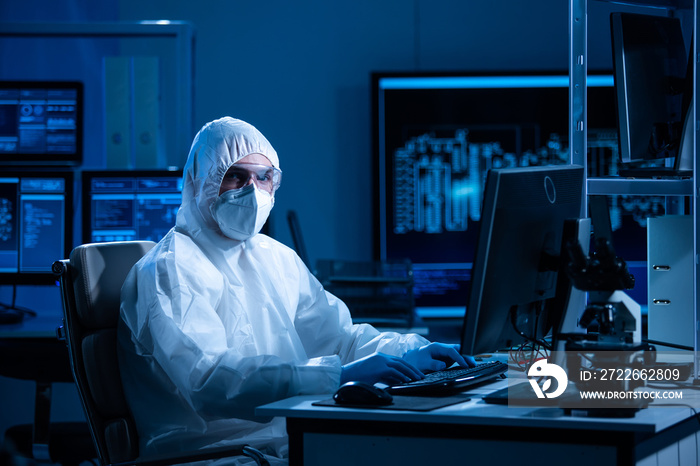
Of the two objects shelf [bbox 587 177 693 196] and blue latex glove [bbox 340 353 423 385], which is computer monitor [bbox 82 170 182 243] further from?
shelf [bbox 587 177 693 196]

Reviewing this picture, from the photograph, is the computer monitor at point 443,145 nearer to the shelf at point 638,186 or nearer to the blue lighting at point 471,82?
the blue lighting at point 471,82

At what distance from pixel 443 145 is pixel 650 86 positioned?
1.94 m

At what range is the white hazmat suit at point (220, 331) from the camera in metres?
1.45

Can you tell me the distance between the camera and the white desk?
1.14 meters

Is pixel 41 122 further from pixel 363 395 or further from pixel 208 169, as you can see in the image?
pixel 363 395

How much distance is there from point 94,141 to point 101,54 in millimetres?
465

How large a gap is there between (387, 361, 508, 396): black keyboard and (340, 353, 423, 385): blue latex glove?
2 centimetres

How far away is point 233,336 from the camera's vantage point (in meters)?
1.67

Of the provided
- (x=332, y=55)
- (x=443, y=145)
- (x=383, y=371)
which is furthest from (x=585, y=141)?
(x=332, y=55)

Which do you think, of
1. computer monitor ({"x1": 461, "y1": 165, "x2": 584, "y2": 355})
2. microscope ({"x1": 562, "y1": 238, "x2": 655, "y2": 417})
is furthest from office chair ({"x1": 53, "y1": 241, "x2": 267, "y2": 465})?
microscope ({"x1": 562, "y1": 238, "x2": 655, "y2": 417})

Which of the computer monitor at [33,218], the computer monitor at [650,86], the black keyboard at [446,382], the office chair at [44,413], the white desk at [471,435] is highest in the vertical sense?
the computer monitor at [650,86]

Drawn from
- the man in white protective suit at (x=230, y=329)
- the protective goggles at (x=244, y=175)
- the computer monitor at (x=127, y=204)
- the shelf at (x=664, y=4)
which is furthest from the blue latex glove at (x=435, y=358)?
the computer monitor at (x=127, y=204)

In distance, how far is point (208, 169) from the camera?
1.81m

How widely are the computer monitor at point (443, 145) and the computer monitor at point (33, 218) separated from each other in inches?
58.9
